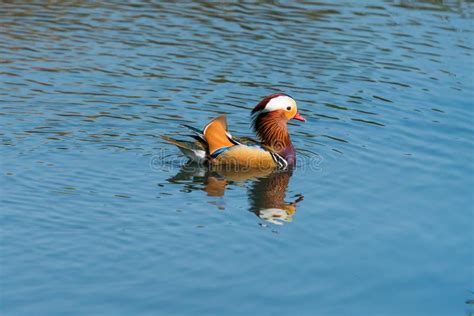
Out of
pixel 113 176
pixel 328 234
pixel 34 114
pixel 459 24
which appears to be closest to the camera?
pixel 328 234

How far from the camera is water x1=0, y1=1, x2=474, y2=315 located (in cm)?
881

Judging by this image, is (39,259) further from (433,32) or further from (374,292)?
(433,32)

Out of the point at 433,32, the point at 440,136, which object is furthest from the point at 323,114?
the point at 433,32

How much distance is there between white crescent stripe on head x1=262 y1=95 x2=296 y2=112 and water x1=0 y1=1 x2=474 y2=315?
688 millimetres

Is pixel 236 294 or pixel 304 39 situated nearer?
pixel 236 294

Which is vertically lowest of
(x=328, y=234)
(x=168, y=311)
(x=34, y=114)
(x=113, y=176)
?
(x=168, y=311)

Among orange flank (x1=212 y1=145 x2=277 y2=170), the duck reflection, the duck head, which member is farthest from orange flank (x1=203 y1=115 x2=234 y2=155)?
the duck head

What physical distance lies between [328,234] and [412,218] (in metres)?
1.20

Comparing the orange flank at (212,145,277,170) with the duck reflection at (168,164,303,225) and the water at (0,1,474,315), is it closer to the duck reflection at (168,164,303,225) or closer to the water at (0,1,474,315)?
the duck reflection at (168,164,303,225)

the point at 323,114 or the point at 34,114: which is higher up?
the point at 323,114

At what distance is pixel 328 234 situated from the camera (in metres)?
10.2

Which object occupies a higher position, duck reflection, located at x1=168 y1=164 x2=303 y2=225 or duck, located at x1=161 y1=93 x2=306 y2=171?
duck, located at x1=161 y1=93 x2=306 y2=171

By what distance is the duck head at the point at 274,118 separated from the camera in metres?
13.2

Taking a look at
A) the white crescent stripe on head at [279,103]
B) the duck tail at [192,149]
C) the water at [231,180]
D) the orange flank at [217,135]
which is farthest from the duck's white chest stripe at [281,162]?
the duck tail at [192,149]
